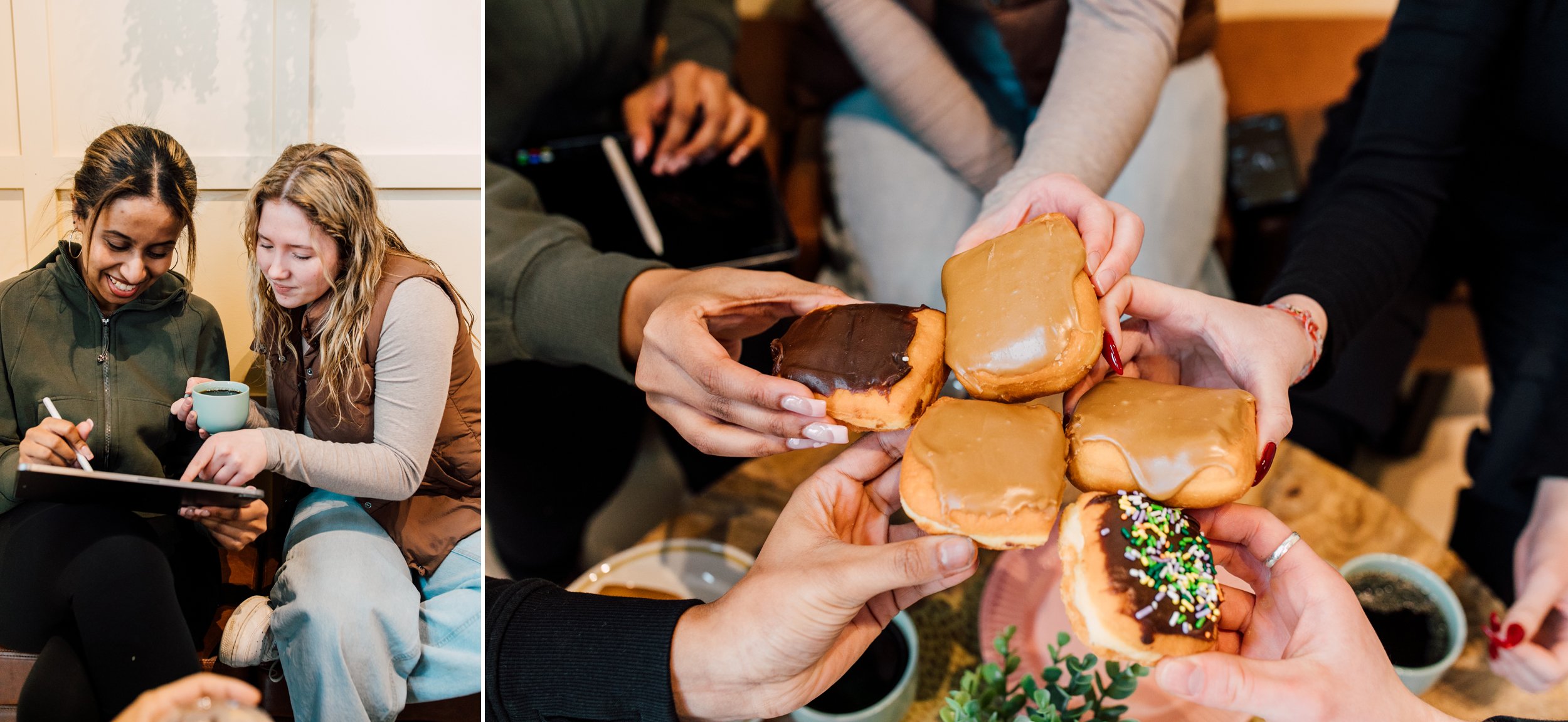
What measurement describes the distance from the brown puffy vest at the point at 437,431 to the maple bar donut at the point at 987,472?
1.07 ft

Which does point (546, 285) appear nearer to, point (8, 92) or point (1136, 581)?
point (8, 92)

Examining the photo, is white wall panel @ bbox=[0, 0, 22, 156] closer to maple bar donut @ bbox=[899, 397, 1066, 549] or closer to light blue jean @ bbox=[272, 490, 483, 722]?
light blue jean @ bbox=[272, 490, 483, 722]

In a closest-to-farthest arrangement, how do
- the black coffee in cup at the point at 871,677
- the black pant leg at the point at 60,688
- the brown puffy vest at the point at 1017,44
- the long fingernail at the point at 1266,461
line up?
1. the black pant leg at the point at 60,688
2. the long fingernail at the point at 1266,461
3. the black coffee in cup at the point at 871,677
4. the brown puffy vest at the point at 1017,44

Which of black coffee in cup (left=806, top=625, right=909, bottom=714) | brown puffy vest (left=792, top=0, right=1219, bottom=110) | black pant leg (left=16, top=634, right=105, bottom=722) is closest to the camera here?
black pant leg (left=16, top=634, right=105, bottom=722)

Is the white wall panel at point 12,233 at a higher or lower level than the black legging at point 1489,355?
higher

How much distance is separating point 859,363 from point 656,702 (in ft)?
1.04

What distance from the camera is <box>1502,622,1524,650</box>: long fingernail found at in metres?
0.79

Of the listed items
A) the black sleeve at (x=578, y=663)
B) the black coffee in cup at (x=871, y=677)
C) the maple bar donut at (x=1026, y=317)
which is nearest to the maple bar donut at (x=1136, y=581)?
the maple bar donut at (x=1026, y=317)

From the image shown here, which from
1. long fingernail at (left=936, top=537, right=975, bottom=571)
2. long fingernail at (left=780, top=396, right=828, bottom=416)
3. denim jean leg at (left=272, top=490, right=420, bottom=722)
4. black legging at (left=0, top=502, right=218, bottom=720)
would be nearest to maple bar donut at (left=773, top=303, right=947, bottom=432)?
long fingernail at (left=780, top=396, right=828, bottom=416)

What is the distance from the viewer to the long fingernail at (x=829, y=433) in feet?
2.04

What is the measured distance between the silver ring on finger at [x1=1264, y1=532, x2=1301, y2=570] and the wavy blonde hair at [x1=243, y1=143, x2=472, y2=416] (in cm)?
69

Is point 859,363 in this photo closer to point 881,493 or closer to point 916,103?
point 881,493

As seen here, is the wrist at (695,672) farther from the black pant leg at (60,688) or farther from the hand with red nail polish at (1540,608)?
the hand with red nail polish at (1540,608)

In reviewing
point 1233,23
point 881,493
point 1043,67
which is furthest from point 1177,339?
point 1233,23
